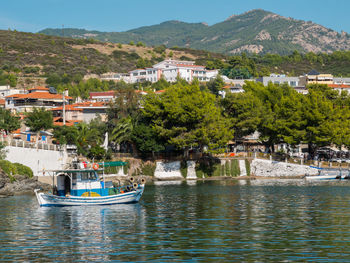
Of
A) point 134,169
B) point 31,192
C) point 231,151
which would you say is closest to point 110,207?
point 31,192

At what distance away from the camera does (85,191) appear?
179 feet

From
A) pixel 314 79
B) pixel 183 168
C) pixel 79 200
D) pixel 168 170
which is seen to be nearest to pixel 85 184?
pixel 79 200

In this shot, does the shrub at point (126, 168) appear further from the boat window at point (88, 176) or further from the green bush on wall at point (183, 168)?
the boat window at point (88, 176)

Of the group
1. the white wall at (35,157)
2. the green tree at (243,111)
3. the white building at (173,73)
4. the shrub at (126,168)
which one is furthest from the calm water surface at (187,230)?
the white building at (173,73)

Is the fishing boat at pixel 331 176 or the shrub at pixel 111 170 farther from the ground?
the shrub at pixel 111 170

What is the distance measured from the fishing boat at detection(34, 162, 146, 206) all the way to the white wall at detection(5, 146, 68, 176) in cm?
2017

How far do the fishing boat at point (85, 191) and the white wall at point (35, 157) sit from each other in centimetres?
2017

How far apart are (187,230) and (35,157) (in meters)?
47.6

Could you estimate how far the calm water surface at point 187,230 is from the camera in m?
28.8

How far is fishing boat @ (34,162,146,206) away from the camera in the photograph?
5309 centimetres

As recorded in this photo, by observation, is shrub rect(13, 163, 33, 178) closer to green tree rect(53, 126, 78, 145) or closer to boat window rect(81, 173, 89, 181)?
green tree rect(53, 126, 78, 145)

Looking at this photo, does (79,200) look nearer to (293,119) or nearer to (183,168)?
(183,168)

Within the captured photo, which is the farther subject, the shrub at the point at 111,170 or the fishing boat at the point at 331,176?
the fishing boat at the point at 331,176

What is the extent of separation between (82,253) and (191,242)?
6.58 metres
